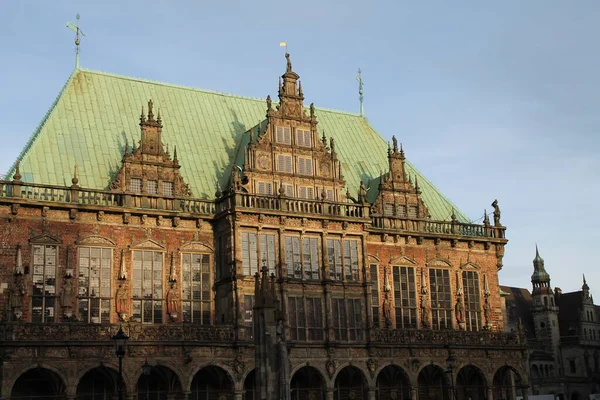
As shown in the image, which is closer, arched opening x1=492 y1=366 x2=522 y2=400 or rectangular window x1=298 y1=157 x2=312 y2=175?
rectangular window x1=298 y1=157 x2=312 y2=175

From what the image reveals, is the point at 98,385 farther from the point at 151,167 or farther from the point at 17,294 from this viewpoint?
the point at 151,167

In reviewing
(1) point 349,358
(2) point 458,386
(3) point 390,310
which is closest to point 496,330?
(2) point 458,386

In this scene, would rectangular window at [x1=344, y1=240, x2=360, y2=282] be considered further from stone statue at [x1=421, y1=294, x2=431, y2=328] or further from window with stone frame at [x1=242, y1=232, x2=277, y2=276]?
stone statue at [x1=421, y1=294, x2=431, y2=328]

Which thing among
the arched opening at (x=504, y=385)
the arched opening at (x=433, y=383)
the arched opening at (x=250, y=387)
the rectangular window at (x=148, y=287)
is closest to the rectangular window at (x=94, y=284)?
the rectangular window at (x=148, y=287)

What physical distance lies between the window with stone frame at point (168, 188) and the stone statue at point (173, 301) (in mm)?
4614

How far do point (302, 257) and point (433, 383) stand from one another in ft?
38.0

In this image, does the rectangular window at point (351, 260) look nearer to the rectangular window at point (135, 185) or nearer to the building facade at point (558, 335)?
the rectangular window at point (135, 185)

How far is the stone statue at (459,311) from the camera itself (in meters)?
48.4

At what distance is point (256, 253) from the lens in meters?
41.3

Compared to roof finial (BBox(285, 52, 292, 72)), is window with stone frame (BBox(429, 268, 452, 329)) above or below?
below

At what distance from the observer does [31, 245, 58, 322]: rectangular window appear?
3712 cm

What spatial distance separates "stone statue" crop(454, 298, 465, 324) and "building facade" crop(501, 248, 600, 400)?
165 feet

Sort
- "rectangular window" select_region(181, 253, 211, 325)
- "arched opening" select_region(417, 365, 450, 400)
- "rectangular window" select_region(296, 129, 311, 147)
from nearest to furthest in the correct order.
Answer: "rectangular window" select_region(181, 253, 211, 325)
"rectangular window" select_region(296, 129, 311, 147)
"arched opening" select_region(417, 365, 450, 400)

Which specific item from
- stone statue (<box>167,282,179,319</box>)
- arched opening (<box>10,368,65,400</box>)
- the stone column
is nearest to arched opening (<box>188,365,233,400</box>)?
stone statue (<box>167,282,179,319</box>)
